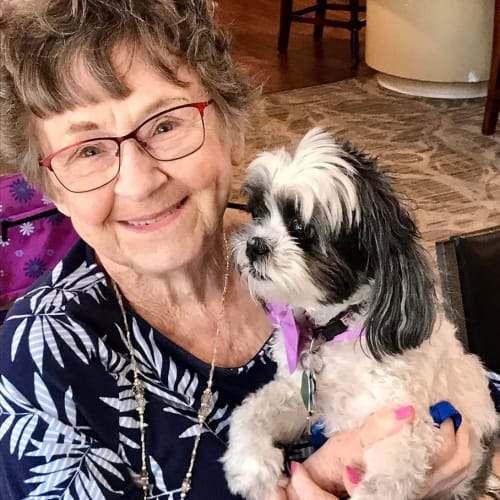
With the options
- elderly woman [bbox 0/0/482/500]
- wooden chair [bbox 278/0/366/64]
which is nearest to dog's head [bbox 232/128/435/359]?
elderly woman [bbox 0/0/482/500]

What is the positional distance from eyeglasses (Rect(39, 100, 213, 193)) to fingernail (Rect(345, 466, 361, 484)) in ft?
1.93

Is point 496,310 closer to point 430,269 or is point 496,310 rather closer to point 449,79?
point 430,269

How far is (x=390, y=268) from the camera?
127 cm

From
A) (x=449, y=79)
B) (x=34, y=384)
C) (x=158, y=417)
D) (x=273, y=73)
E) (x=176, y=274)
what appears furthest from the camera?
(x=273, y=73)

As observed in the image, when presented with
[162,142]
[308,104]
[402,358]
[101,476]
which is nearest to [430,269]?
[402,358]

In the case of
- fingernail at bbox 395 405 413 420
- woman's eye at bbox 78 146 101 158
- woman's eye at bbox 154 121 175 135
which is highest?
woman's eye at bbox 154 121 175 135

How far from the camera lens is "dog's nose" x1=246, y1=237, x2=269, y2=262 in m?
1.29

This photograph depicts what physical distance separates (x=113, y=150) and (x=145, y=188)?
0.08m

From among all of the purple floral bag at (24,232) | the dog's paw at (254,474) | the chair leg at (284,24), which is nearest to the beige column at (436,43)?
the chair leg at (284,24)

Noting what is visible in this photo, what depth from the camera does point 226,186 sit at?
52.6 inches

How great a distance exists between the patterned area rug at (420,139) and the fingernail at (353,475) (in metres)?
1.99

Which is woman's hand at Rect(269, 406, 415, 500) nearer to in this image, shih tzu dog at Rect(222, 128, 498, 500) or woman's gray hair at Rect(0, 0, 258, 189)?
shih tzu dog at Rect(222, 128, 498, 500)

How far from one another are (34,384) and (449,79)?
171 inches

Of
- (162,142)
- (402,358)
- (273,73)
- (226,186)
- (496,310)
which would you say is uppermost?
(162,142)
